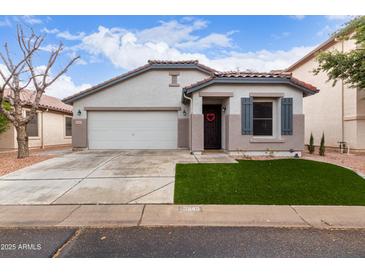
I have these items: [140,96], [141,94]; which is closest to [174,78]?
[141,94]

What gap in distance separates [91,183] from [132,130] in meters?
7.39

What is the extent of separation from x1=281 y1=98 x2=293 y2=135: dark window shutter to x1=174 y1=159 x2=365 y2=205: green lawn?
2.31m

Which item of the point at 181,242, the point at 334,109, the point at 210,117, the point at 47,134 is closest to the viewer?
the point at 181,242

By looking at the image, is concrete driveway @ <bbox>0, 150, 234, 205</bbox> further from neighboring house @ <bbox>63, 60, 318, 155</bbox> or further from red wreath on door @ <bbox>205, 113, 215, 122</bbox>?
neighboring house @ <bbox>63, 60, 318, 155</bbox>

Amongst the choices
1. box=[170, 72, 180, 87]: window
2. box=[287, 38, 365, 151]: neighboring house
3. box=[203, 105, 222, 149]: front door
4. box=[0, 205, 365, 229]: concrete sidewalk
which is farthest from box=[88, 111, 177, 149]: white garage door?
box=[287, 38, 365, 151]: neighboring house

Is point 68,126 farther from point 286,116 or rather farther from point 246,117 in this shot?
point 286,116

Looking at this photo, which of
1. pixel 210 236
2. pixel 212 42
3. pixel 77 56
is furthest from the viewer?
pixel 212 42

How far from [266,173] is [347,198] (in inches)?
87.8

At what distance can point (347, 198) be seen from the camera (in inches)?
214

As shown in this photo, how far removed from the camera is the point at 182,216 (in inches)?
176

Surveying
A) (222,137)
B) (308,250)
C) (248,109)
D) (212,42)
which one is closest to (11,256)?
(308,250)

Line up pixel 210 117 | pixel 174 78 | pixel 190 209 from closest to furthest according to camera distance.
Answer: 1. pixel 190 209
2. pixel 210 117
3. pixel 174 78

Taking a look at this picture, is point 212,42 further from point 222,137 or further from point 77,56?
point 77,56

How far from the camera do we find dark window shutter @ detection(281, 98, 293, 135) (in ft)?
33.4
